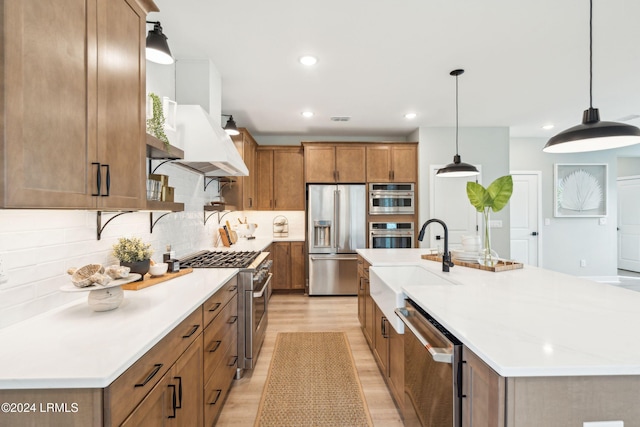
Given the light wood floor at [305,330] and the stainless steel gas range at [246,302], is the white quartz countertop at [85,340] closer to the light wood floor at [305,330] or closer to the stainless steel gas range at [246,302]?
the stainless steel gas range at [246,302]

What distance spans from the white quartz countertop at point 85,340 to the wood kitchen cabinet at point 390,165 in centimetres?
383

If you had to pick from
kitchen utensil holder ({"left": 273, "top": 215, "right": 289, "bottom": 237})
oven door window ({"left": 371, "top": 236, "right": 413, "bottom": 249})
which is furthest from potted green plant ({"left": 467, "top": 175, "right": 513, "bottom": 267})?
kitchen utensil holder ({"left": 273, "top": 215, "right": 289, "bottom": 237})

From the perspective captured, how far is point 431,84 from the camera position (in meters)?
3.26

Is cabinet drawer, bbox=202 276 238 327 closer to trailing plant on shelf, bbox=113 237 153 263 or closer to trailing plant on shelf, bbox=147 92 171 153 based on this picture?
trailing plant on shelf, bbox=113 237 153 263

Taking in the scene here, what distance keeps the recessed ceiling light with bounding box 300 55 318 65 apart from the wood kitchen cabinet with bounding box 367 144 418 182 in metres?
2.37

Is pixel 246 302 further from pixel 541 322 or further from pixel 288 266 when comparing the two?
pixel 288 266

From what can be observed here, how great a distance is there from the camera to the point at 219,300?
1884 millimetres

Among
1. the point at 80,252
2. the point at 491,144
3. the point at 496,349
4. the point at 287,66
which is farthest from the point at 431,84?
the point at 80,252

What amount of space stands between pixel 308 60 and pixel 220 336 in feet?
7.73

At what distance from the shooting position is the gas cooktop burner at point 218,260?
2.39 m

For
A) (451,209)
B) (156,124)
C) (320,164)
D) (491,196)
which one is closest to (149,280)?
(156,124)

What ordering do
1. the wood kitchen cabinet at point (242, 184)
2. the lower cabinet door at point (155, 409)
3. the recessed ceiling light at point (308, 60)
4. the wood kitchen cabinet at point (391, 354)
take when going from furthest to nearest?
the wood kitchen cabinet at point (242, 184), the recessed ceiling light at point (308, 60), the wood kitchen cabinet at point (391, 354), the lower cabinet door at point (155, 409)

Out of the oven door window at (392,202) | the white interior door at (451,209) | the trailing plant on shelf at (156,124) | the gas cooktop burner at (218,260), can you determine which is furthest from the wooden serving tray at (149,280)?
the white interior door at (451,209)

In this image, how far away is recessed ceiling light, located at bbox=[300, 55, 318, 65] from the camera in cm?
263
